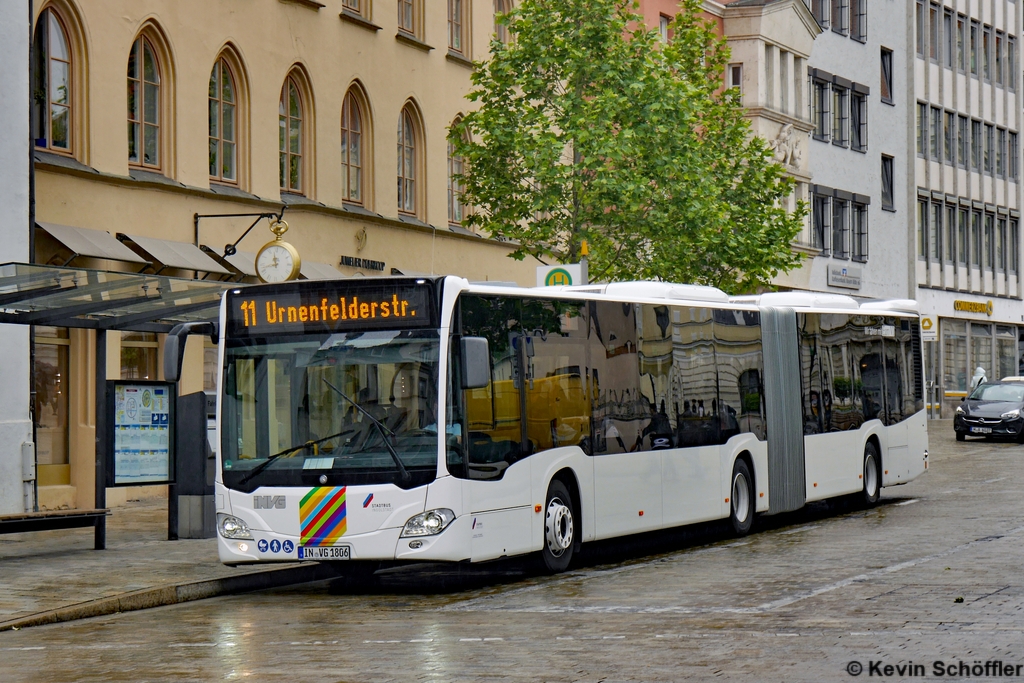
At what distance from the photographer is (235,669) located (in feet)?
31.3

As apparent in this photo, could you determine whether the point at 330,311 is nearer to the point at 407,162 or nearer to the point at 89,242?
the point at 89,242

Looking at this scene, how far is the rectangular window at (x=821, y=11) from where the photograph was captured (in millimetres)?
55062

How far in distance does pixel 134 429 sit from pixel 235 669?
842 cm

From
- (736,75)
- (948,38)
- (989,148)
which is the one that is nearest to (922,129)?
(948,38)

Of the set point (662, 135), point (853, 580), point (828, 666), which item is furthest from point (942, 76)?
point (828, 666)

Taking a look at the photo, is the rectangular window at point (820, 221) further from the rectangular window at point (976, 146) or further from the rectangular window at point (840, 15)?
the rectangular window at point (976, 146)

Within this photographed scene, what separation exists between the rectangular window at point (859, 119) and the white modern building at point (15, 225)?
40608 mm

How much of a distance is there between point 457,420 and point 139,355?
1211 centimetres

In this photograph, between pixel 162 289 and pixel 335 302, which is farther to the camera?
pixel 162 289

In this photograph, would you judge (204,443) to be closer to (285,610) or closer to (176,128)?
(285,610)

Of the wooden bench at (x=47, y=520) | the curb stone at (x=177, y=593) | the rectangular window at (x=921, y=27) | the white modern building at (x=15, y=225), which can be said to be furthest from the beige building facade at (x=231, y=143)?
the rectangular window at (x=921, y=27)

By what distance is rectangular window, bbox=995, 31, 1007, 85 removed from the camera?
227ft

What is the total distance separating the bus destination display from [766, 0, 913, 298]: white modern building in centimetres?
3798

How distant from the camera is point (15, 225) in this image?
2061 centimetres
